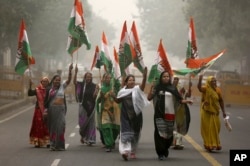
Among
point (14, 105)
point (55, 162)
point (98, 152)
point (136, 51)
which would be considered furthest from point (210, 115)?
point (14, 105)

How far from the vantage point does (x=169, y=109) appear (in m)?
15.0

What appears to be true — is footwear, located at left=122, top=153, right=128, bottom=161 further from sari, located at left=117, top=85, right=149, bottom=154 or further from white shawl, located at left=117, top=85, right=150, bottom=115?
white shawl, located at left=117, top=85, right=150, bottom=115

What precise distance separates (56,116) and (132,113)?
2197 mm

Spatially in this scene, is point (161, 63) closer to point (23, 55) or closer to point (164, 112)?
point (164, 112)

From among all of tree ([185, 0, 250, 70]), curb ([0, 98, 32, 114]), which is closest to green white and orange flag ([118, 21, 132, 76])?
curb ([0, 98, 32, 114])

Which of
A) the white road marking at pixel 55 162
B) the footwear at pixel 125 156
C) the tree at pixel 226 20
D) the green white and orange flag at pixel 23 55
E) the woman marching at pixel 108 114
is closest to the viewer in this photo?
the white road marking at pixel 55 162

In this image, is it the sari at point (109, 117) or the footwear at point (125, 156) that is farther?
the sari at point (109, 117)

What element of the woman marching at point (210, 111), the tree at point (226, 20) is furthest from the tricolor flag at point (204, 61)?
the tree at point (226, 20)

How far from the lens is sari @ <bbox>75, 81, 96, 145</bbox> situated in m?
17.9

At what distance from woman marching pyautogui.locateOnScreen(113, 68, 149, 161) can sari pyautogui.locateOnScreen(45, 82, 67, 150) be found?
6.08 ft

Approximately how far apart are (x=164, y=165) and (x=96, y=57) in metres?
6.55

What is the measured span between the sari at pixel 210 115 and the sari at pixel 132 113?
1.80 m

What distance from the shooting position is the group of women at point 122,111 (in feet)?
49.2

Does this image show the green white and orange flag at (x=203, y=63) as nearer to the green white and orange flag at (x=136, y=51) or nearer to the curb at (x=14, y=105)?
the green white and orange flag at (x=136, y=51)
